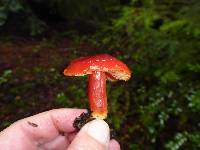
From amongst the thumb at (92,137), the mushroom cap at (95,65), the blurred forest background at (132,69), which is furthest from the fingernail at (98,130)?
the blurred forest background at (132,69)

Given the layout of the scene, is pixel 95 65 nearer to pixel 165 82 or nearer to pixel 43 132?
pixel 43 132

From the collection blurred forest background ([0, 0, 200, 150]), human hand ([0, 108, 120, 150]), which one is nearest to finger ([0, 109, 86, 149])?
human hand ([0, 108, 120, 150])

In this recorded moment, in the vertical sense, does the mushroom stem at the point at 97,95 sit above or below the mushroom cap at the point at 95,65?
below

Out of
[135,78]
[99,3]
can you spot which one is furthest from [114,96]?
[99,3]

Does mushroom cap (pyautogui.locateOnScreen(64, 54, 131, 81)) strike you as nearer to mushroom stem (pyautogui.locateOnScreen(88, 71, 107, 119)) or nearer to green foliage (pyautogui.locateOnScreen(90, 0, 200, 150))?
mushroom stem (pyautogui.locateOnScreen(88, 71, 107, 119))

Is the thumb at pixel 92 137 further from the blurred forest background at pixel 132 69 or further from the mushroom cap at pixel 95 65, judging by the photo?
the blurred forest background at pixel 132 69

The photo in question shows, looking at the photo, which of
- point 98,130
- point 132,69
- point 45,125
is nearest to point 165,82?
point 132,69
